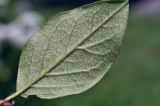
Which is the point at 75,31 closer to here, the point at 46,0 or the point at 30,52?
the point at 30,52

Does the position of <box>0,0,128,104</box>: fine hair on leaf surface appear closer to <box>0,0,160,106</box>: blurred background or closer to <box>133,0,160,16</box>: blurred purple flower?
<box>0,0,160,106</box>: blurred background

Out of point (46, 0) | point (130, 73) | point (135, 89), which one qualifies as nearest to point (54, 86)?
point (135, 89)

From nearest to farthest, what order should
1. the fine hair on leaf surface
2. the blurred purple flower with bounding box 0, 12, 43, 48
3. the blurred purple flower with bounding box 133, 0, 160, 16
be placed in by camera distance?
the fine hair on leaf surface → the blurred purple flower with bounding box 0, 12, 43, 48 → the blurred purple flower with bounding box 133, 0, 160, 16

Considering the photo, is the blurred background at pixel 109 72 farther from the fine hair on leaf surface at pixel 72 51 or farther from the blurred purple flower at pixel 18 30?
the fine hair on leaf surface at pixel 72 51

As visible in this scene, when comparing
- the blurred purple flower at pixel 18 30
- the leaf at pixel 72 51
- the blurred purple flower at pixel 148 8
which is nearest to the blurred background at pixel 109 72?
the blurred purple flower at pixel 18 30

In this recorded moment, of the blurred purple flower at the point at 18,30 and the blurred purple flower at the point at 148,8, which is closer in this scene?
the blurred purple flower at the point at 18,30

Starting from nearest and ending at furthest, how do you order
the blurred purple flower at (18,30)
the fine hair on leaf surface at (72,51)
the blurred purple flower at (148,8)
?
the fine hair on leaf surface at (72,51) < the blurred purple flower at (18,30) < the blurred purple flower at (148,8)

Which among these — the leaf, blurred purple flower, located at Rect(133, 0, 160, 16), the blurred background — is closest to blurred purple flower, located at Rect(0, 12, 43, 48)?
the blurred background
